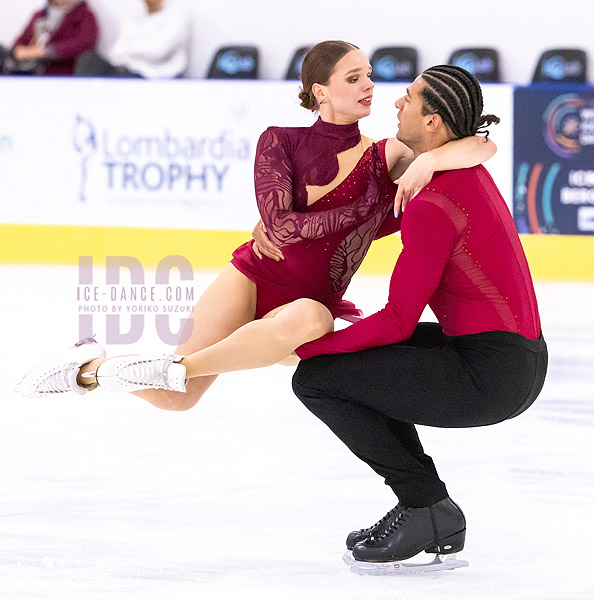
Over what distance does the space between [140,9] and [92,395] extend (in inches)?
216

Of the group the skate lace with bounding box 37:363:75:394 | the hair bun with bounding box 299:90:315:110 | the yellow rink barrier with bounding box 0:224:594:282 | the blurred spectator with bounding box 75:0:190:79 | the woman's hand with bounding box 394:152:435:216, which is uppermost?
the blurred spectator with bounding box 75:0:190:79

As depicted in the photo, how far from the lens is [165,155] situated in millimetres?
6848

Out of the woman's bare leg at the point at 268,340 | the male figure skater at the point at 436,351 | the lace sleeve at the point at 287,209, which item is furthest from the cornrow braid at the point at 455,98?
the woman's bare leg at the point at 268,340

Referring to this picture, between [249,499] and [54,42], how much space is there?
6.09 m

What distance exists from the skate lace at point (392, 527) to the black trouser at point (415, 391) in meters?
0.03

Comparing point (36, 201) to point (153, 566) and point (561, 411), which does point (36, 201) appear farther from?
point (153, 566)

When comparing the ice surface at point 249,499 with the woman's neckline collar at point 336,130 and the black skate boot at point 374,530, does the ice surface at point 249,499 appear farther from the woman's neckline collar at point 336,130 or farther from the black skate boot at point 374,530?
the woman's neckline collar at point 336,130

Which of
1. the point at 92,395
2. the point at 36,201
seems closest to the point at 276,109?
the point at 36,201

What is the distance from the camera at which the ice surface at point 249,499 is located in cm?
206

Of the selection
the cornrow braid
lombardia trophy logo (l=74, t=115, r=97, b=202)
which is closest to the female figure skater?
the cornrow braid

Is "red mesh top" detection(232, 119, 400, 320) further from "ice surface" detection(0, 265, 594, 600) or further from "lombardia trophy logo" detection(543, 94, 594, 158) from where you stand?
"lombardia trophy logo" detection(543, 94, 594, 158)

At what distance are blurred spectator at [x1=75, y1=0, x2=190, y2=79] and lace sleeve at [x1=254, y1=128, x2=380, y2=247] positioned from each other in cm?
541

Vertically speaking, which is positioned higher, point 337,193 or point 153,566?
point 337,193

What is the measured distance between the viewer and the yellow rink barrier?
655 cm
